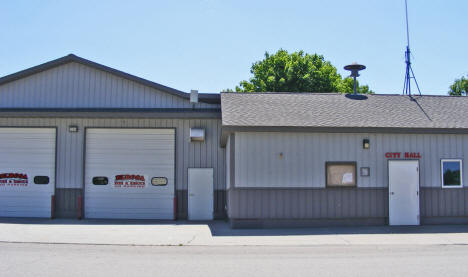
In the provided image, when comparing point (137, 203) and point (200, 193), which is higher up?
point (200, 193)

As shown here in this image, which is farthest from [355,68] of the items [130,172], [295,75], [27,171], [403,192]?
[295,75]

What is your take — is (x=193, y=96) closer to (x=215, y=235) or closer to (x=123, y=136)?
(x=123, y=136)

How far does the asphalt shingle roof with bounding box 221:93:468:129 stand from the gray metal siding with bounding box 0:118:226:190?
1975 millimetres

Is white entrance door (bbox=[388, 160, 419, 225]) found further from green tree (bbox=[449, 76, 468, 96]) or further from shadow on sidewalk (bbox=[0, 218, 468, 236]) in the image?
green tree (bbox=[449, 76, 468, 96])

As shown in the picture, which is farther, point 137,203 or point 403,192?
point 137,203

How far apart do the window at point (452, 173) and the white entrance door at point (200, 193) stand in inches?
316

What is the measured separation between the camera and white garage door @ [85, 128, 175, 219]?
17688 millimetres

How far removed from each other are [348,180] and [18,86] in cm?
1280

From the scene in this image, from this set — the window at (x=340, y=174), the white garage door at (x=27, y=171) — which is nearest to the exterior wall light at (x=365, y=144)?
the window at (x=340, y=174)

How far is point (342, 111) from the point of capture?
1552 cm

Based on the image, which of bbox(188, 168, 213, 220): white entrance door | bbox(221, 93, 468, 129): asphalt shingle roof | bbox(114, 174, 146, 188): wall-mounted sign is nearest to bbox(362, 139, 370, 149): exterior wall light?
bbox(221, 93, 468, 129): asphalt shingle roof

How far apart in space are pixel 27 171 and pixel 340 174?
11.6 meters

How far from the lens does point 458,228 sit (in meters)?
13.8

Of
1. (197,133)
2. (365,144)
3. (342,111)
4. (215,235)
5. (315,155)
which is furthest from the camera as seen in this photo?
(197,133)
